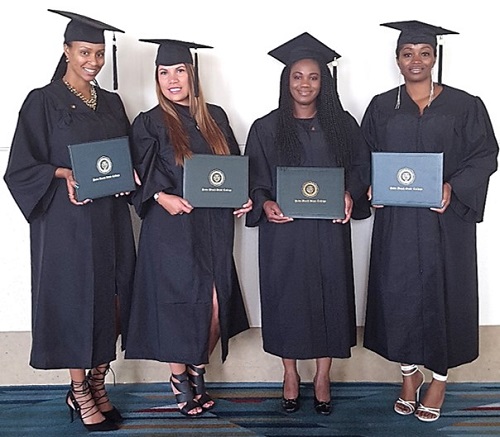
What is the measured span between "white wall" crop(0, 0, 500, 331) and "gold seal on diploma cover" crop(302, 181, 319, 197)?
629 mm

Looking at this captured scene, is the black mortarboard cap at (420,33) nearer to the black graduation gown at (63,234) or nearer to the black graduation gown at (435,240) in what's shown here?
the black graduation gown at (435,240)

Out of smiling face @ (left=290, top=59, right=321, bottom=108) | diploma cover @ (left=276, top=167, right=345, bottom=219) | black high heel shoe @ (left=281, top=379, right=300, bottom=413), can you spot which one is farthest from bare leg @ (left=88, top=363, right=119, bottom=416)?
smiling face @ (left=290, top=59, right=321, bottom=108)

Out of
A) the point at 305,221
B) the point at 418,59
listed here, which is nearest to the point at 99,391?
the point at 305,221

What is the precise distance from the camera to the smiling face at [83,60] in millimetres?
2824

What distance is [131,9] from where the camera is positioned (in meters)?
3.31

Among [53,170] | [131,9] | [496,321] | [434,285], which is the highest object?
[131,9]

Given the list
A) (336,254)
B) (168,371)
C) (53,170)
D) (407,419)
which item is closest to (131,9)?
(53,170)

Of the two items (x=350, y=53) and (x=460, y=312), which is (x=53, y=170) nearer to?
(x=350, y=53)

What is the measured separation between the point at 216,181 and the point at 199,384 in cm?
100

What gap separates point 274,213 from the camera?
3.01 meters

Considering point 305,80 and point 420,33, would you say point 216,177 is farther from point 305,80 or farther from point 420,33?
point 420,33

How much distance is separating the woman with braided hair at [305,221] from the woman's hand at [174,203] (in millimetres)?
324

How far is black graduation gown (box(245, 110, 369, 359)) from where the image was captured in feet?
9.98

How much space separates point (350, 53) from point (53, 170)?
4.98ft
